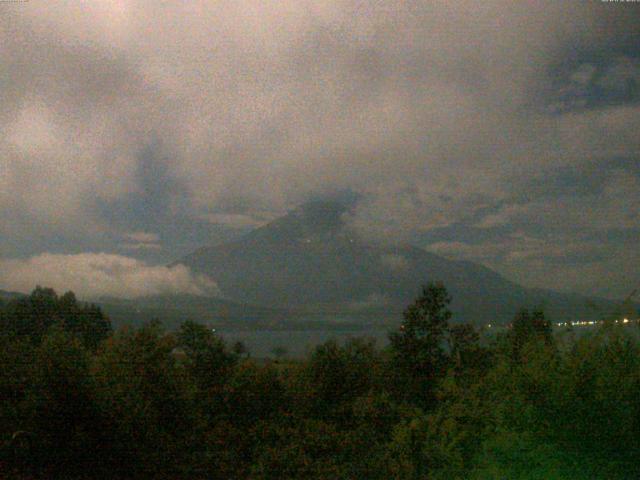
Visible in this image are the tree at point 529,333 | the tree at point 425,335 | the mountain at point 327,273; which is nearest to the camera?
the tree at point 529,333

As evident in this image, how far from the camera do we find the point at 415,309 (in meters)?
10.9

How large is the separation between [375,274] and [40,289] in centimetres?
3253

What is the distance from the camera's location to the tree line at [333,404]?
531cm

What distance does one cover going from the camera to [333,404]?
1148 centimetres

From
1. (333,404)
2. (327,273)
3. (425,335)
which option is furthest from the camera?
(327,273)

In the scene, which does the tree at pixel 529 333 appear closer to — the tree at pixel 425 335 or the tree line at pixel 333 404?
the tree line at pixel 333 404

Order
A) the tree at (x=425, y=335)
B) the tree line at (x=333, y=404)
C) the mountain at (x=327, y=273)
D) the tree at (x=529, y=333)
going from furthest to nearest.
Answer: the mountain at (x=327, y=273) < the tree at (x=425, y=335) < the tree at (x=529, y=333) < the tree line at (x=333, y=404)

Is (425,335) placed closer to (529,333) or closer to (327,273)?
(529,333)

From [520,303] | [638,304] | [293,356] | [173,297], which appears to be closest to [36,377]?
[293,356]

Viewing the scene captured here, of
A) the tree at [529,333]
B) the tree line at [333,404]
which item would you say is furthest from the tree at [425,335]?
the tree at [529,333]

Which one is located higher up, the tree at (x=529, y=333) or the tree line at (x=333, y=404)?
the tree at (x=529, y=333)

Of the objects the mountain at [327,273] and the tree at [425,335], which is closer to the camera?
the tree at [425,335]

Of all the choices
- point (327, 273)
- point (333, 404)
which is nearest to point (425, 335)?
point (333, 404)

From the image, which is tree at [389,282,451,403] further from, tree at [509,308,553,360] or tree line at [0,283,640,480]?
tree at [509,308,553,360]
